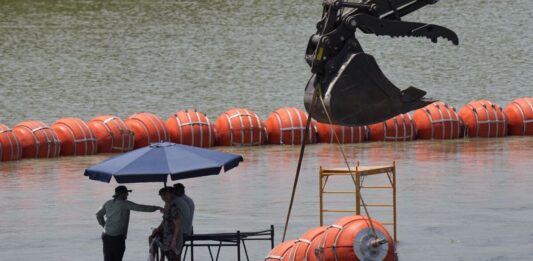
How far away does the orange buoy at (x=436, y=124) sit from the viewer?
1805 inches

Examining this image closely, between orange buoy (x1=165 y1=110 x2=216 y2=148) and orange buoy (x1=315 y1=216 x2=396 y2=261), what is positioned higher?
orange buoy (x1=165 y1=110 x2=216 y2=148)

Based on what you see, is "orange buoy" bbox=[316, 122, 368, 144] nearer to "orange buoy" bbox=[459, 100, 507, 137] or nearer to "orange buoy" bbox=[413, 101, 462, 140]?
"orange buoy" bbox=[413, 101, 462, 140]

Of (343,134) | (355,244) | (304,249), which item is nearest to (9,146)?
(343,134)

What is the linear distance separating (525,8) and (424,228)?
248ft

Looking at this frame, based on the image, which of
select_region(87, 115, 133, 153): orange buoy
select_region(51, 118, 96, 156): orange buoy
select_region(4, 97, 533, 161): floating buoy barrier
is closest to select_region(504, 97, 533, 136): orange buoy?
select_region(4, 97, 533, 161): floating buoy barrier

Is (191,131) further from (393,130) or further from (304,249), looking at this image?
(304,249)

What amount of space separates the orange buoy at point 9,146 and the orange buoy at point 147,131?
12.6 feet

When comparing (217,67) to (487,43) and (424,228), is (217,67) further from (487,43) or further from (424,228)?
(424,228)

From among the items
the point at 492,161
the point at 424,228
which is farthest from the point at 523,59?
the point at 424,228

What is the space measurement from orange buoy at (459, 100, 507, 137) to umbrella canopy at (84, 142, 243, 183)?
965 inches

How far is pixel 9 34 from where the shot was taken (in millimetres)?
92688

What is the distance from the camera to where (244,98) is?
2729 inches

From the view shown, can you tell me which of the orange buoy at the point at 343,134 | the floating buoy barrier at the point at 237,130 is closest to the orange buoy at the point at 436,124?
the floating buoy barrier at the point at 237,130

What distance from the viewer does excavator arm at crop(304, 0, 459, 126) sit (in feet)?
67.5
